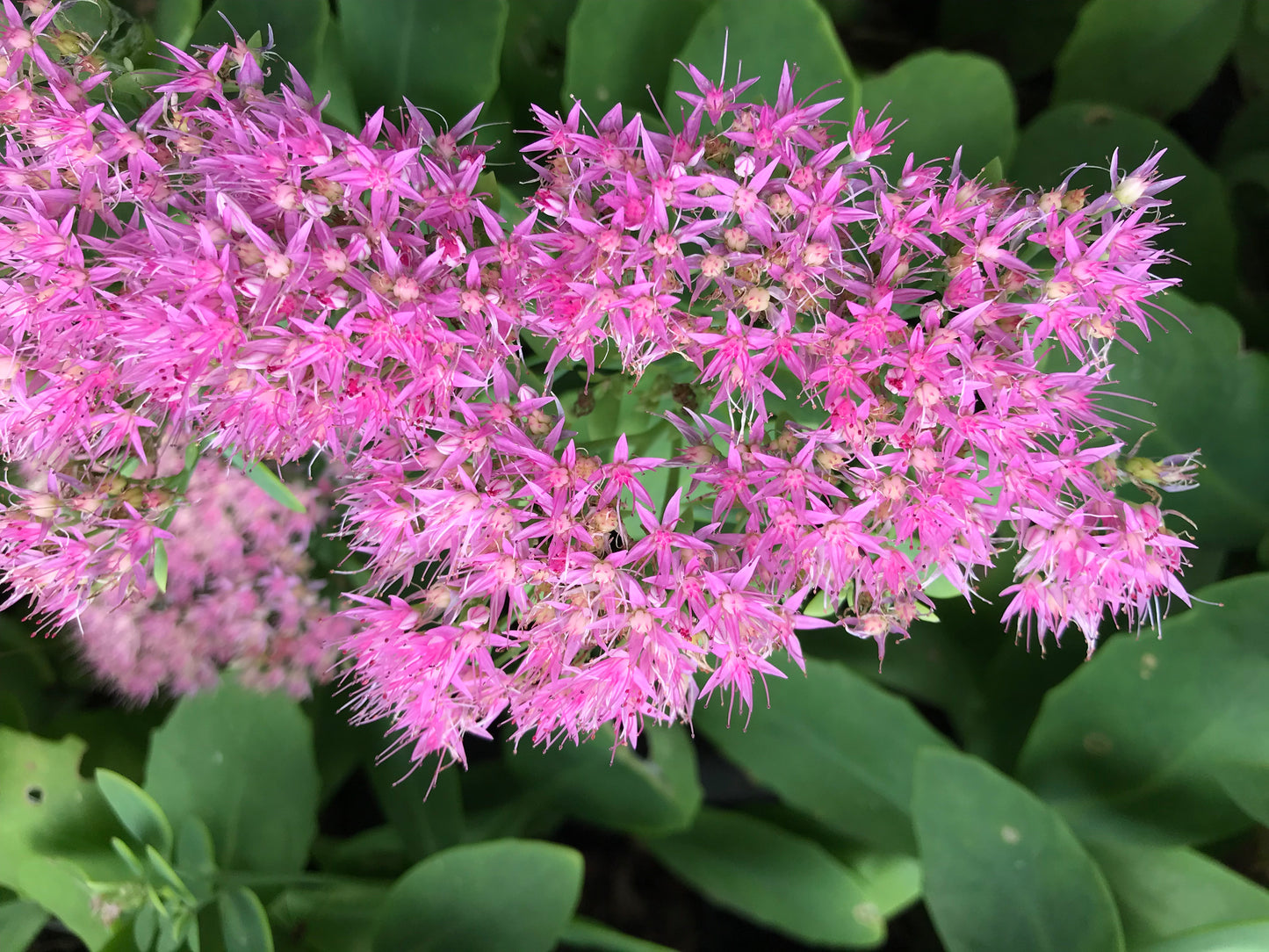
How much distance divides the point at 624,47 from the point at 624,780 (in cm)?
99

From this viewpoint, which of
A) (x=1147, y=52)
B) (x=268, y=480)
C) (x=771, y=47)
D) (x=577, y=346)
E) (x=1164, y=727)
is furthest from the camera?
(x=1147, y=52)

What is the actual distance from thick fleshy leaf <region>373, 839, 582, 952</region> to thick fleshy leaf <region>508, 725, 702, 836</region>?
0.23 m

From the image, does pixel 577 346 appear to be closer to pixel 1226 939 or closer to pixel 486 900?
pixel 486 900

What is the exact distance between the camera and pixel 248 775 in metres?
1.25

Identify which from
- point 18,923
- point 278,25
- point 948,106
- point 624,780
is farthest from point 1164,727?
point 18,923

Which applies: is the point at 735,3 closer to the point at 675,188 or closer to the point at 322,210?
the point at 675,188

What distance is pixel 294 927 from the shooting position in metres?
1.27

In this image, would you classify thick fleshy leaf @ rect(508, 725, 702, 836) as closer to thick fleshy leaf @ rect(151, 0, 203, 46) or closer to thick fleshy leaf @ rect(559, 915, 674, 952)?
thick fleshy leaf @ rect(559, 915, 674, 952)

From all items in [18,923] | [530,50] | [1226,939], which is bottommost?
[18,923]

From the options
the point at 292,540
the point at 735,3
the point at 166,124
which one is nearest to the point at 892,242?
the point at 735,3

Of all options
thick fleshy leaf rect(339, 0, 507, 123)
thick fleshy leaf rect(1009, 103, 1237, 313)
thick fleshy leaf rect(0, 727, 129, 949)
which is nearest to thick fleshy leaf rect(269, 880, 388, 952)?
thick fleshy leaf rect(0, 727, 129, 949)

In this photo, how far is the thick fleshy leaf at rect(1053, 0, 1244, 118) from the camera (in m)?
1.33

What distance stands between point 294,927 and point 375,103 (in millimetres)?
1084

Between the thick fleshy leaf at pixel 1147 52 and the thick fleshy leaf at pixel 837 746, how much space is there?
980 millimetres
